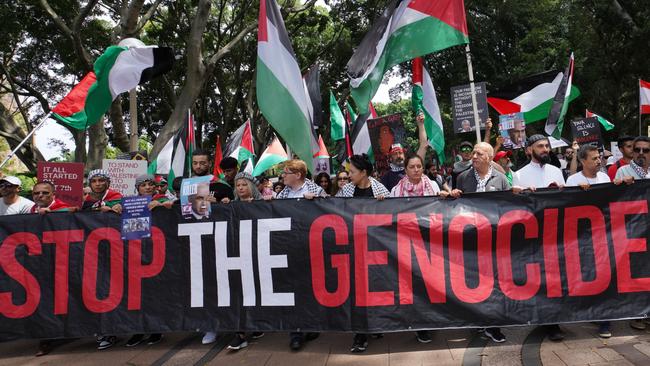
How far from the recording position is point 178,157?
33.0 feet

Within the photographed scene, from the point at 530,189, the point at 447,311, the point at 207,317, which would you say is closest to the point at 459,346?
the point at 447,311

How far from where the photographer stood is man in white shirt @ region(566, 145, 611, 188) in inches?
193

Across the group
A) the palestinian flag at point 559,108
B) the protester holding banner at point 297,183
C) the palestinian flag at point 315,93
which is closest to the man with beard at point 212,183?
the protester holding banner at point 297,183

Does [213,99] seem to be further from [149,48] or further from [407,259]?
[407,259]

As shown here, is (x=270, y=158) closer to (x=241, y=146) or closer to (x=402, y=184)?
(x=241, y=146)

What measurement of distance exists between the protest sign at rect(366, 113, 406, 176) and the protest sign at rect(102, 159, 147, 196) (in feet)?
11.9

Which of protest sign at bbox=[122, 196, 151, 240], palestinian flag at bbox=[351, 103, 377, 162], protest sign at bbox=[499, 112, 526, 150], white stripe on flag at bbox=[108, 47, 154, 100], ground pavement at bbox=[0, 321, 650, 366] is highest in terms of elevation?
white stripe on flag at bbox=[108, 47, 154, 100]

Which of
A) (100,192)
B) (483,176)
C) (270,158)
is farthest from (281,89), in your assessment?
(270,158)

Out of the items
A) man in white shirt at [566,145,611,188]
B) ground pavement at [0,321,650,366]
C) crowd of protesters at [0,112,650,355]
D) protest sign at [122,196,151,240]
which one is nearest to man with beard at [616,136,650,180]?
crowd of protesters at [0,112,650,355]

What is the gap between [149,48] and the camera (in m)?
6.96

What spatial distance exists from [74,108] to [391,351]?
472 centimetres

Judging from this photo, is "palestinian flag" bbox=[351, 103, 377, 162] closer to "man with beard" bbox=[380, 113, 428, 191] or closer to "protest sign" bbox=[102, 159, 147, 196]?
"man with beard" bbox=[380, 113, 428, 191]

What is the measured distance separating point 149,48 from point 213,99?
16.9 meters

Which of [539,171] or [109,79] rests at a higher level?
[109,79]
